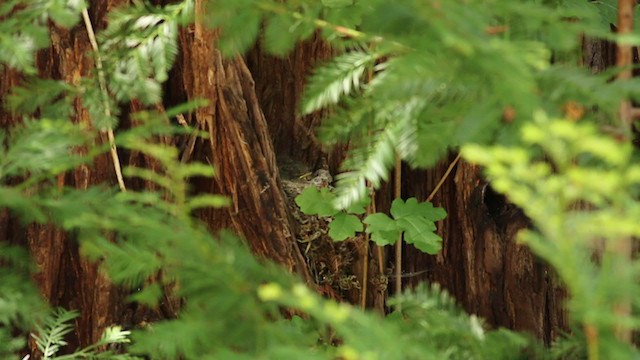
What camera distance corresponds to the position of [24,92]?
5.50 ft

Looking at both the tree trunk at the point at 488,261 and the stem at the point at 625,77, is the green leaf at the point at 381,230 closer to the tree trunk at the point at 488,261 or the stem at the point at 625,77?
the tree trunk at the point at 488,261

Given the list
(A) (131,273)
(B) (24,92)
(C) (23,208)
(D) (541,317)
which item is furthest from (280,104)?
(A) (131,273)

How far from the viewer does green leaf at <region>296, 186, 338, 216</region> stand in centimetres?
264

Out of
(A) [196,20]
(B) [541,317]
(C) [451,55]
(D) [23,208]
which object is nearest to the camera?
(C) [451,55]

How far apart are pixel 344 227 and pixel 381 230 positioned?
12cm

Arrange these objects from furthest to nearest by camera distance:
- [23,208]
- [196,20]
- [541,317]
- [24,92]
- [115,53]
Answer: [541,317] < [196,20] < [115,53] < [24,92] < [23,208]

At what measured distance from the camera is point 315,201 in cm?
266

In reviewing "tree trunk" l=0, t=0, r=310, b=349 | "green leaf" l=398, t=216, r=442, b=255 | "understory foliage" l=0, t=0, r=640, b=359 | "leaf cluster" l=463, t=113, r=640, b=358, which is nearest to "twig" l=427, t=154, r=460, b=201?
"green leaf" l=398, t=216, r=442, b=255

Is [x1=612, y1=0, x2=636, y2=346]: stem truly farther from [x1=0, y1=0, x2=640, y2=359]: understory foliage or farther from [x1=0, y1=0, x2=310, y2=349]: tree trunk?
[x1=0, y1=0, x2=310, y2=349]: tree trunk

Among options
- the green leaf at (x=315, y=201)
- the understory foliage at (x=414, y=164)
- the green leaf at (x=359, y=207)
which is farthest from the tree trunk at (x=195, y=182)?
the understory foliage at (x=414, y=164)

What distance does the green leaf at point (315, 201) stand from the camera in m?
2.64

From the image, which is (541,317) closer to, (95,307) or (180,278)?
(95,307)

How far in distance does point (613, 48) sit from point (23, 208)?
2.01m

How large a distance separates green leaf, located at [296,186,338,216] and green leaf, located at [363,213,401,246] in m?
0.12
